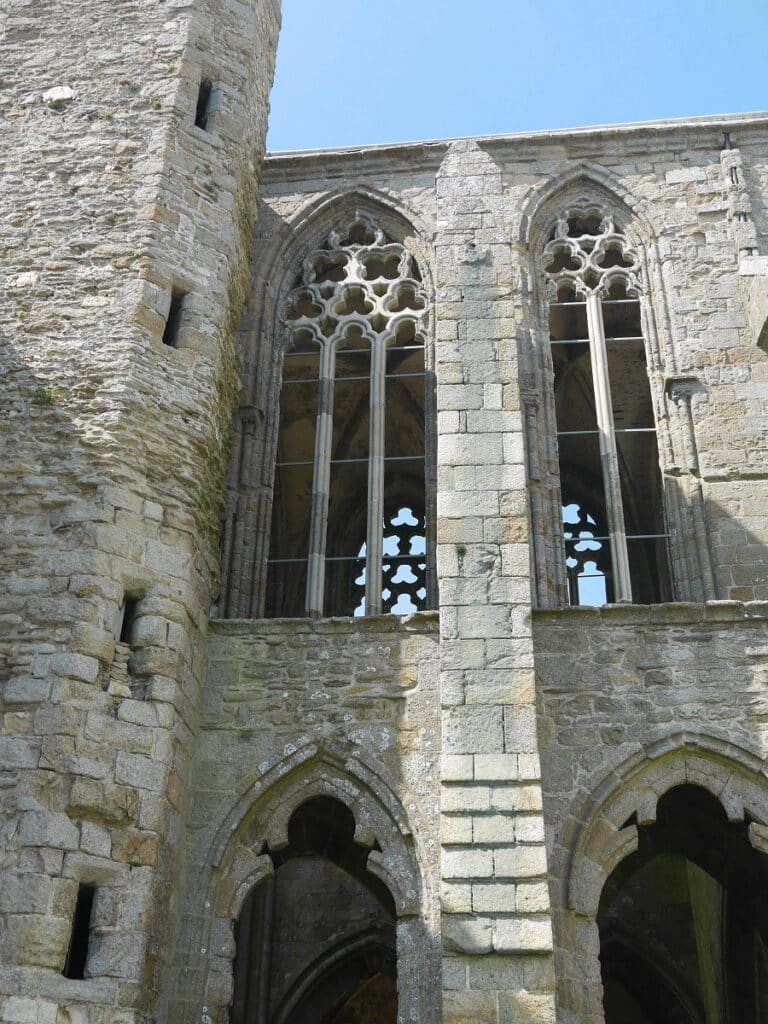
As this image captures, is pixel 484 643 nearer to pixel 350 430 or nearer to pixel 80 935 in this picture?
pixel 80 935

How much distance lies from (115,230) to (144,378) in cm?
127

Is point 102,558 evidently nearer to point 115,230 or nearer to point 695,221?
point 115,230

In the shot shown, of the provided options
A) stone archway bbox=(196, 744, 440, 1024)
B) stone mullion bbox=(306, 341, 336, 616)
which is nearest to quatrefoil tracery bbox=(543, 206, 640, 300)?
stone mullion bbox=(306, 341, 336, 616)

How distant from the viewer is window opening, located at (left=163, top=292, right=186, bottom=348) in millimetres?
7996

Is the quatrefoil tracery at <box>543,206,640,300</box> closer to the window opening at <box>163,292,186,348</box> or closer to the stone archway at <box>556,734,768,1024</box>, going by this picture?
the window opening at <box>163,292,186,348</box>

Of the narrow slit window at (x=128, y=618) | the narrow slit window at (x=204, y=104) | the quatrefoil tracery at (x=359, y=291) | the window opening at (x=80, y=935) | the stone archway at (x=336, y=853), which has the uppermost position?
the narrow slit window at (x=204, y=104)

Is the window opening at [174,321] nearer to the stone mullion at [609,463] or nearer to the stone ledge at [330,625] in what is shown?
the stone ledge at [330,625]

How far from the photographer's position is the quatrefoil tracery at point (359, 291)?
31.3 ft

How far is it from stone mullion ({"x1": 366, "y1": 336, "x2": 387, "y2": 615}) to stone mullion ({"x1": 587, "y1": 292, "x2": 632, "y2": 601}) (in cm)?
158

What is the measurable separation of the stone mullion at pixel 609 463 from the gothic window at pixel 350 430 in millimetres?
1300

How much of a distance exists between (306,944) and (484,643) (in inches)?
172

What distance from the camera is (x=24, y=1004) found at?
568 cm

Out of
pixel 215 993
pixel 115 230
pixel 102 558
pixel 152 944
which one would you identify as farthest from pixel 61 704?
pixel 115 230

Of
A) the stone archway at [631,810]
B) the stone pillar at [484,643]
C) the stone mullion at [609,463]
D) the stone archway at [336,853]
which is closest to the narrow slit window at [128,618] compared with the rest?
the stone archway at [336,853]
